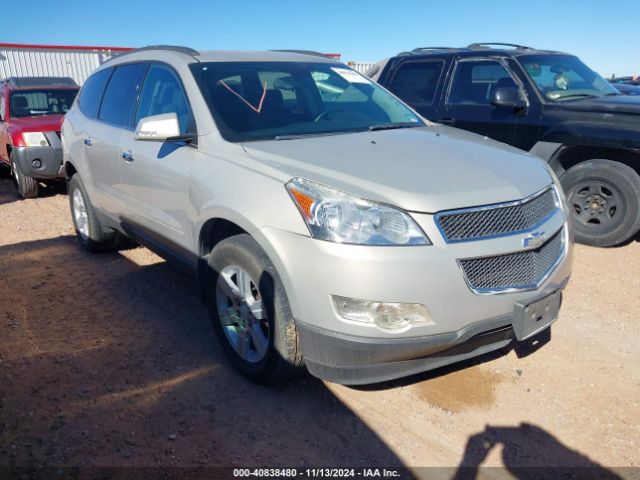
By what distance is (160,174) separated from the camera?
11.4 ft

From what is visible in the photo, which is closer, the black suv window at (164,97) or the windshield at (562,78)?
the black suv window at (164,97)

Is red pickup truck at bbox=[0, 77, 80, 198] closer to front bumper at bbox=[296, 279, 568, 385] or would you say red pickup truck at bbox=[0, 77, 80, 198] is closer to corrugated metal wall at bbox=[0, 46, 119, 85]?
front bumper at bbox=[296, 279, 568, 385]

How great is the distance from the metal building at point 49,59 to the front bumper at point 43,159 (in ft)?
40.0

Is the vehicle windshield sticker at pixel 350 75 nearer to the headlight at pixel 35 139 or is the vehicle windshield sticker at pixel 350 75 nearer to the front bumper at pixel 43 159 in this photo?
the front bumper at pixel 43 159

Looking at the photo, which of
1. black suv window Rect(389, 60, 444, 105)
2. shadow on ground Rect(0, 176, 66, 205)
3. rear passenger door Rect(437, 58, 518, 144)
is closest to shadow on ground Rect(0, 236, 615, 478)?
rear passenger door Rect(437, 58, 518, 144)

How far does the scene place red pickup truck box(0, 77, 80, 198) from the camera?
7621 mm

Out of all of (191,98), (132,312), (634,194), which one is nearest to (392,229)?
(191,98)

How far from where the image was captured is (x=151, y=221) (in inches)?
149

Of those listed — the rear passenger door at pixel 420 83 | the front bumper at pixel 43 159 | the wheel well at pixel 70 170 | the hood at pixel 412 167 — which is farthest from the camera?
Answer: the front bumper at pixel 43 159

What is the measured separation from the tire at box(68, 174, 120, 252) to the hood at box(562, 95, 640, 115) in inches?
192

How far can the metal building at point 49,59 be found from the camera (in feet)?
57.7

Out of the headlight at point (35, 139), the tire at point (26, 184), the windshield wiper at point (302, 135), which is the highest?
the windshield wiper at point (302, 135)

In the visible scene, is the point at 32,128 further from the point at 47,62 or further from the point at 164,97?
the point at 47,62

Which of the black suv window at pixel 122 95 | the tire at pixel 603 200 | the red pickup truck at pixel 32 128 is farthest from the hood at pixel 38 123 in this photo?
the tire at pixel 603 200
